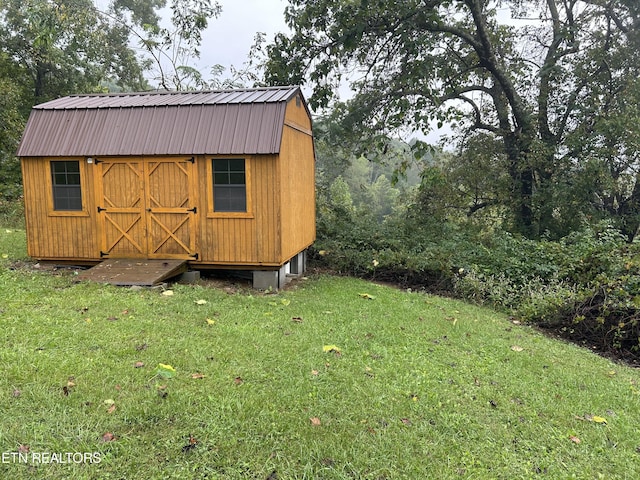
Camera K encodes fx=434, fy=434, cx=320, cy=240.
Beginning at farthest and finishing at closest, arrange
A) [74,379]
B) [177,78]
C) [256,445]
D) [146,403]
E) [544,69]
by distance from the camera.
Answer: [177,78]
[544,69]
[74,379]
[146,403]
[256,445]

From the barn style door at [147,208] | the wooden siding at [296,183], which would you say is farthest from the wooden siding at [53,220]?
the wooden siding at [296,183]

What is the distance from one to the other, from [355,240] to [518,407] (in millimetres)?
7152

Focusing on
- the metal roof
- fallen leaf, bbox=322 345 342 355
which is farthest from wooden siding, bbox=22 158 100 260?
fallen leaf, bbox=322 345 342 355

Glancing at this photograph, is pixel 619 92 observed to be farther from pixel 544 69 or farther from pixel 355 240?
pixel 355 240

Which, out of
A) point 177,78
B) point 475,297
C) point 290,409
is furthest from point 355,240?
point 177,78

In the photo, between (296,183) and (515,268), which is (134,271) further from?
(515,268)

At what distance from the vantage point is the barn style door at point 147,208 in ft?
24.9

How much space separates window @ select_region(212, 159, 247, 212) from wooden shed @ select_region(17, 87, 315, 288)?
0.06 ft

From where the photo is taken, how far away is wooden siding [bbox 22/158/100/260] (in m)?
7.84

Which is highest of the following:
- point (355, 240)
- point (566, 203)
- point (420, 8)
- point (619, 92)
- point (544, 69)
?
point (420, 8)

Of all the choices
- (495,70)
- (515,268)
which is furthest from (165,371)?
(495,70)

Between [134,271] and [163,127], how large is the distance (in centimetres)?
255

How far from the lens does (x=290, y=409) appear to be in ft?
11.1

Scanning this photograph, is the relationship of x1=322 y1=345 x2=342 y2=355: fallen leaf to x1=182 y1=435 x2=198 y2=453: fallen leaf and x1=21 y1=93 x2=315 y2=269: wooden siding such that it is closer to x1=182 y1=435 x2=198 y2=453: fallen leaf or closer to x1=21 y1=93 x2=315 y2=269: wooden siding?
x1=182 y1=435 x2=198 y2=453: fallen leaf
